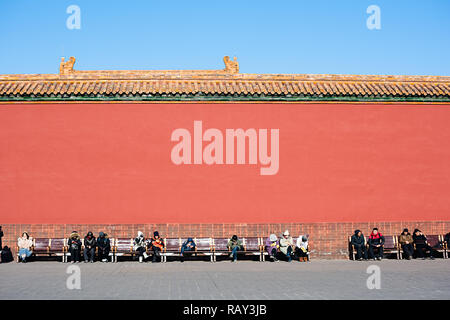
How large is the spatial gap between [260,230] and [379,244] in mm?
3342

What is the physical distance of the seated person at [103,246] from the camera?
14.0 metres

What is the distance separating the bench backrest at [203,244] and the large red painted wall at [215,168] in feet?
1.93

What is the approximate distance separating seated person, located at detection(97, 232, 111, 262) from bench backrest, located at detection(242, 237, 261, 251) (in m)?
3.71

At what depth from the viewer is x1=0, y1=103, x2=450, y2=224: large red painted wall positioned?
14.6 meters

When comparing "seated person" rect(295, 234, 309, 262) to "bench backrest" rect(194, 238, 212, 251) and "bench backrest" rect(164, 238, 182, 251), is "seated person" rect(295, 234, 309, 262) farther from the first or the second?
"bench backrest" rect(164, 238, 182, 251)

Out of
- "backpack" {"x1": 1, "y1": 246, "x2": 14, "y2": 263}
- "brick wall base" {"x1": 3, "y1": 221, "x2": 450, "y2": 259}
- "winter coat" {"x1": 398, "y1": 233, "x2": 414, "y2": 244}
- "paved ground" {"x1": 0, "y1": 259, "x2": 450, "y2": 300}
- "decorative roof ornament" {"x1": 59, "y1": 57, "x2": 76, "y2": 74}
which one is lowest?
"paved ground" {"x1": 0, "y1": 259, "x2": 450, "y2": 300}

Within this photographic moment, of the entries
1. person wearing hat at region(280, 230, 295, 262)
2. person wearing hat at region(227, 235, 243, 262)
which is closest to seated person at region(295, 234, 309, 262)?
person wearing hat at region(280, 230, 295, 262)

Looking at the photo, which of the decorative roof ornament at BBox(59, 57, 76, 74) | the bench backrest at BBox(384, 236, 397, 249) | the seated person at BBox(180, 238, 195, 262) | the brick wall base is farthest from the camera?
the decorative roof ornament at BBox(59, 57, 76, 74)

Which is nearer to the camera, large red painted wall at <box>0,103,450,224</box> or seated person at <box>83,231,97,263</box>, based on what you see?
seated person at <box>83,231,97,263</box>

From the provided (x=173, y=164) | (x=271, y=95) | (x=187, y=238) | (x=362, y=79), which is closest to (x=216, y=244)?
(x=187, y=238)

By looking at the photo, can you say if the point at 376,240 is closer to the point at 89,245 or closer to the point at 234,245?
the point at 234,245

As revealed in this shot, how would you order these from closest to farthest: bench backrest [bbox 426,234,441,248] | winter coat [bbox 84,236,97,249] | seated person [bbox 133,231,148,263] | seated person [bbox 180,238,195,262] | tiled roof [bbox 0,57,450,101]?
1. winter coat [bbox 84,236,97,249]
2. seated person [bbox 133,231,148,263]
3. seated person [bbox 180,238,195,262]
4. bench backrest [bbox 426,234,441,248]
5. tiled roof [bbox 0,57,450,101]

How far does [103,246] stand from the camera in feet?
46.1

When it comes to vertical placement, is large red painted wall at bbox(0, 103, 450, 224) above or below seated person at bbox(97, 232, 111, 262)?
above
